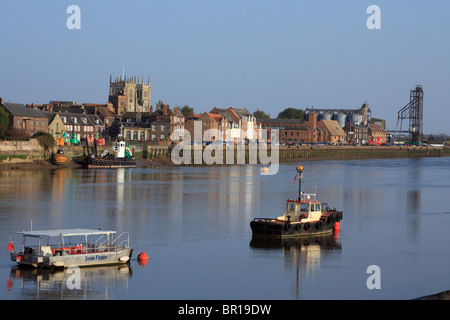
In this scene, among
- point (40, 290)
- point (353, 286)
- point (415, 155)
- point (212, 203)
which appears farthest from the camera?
point (415, 155)

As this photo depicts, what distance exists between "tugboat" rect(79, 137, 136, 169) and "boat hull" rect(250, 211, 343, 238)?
2330 inches

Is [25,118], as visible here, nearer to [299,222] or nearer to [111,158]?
[111,158]

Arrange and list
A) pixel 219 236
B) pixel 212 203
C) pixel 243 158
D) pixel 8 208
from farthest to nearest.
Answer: pixel 243 158, pixel 212 203, pixel 8 208, pixel 219 236

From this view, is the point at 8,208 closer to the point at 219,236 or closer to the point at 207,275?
the point at 219,236

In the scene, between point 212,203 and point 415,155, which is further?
point 415,155

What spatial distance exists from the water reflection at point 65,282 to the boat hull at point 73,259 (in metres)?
A: 0.23

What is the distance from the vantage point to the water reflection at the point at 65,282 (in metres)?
24.4

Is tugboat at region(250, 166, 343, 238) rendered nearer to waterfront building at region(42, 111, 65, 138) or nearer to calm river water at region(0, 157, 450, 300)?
calm river water at region(0, 157, 450, 300)

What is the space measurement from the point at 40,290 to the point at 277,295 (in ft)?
27.2

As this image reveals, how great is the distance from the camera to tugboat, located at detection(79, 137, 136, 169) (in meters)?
93.2

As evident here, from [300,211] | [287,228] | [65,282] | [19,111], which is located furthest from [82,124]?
[65,282]

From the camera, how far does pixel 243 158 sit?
121188 mm

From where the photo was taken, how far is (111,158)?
97312 mm

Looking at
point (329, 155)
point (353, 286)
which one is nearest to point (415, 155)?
point (329, 155)
